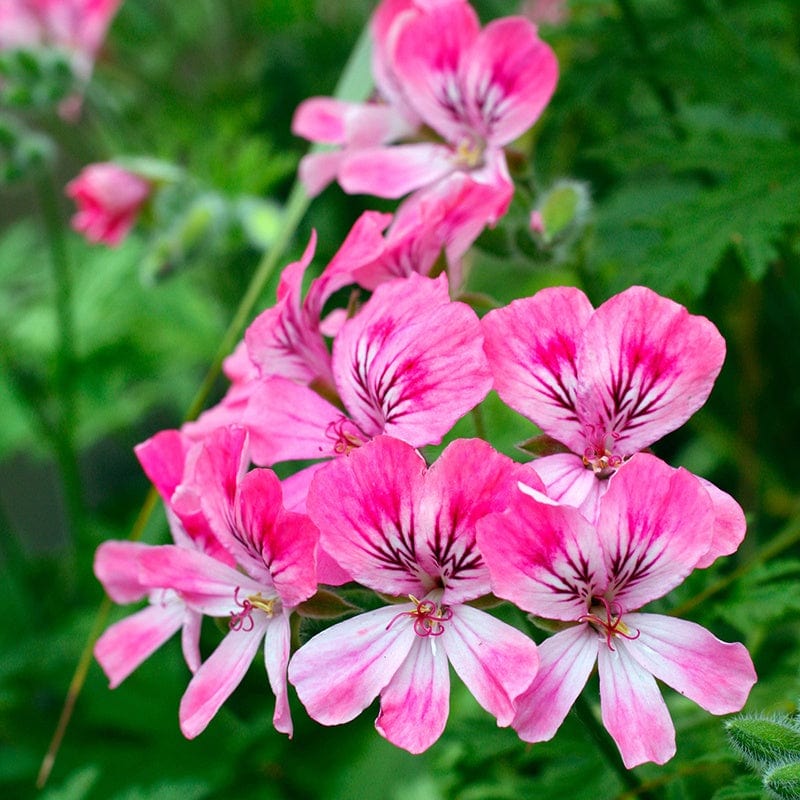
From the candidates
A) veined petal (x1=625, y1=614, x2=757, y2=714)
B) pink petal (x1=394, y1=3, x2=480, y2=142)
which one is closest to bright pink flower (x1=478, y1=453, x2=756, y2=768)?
veined petal (x1=625, y1=614, x2=757, y2=714)

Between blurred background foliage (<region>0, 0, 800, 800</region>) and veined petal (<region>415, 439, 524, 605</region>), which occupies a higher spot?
veined petal (<region>415, 439, 524, 605</region>)

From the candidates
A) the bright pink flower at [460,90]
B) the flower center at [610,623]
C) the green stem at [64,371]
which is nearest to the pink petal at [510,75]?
the bright pink flower at [460,90]

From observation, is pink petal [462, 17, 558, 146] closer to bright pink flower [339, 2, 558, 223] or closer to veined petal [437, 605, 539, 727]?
bright pink flower [339, 2, 558, 223]

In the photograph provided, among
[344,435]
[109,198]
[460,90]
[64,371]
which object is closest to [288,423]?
[344,435]

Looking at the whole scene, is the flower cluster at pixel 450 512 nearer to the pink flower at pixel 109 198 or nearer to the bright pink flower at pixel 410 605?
the bright pink flower at pixel 410 605

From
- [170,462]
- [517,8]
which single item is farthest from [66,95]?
[170,462]

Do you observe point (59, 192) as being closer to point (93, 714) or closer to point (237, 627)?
point (93, 714)
